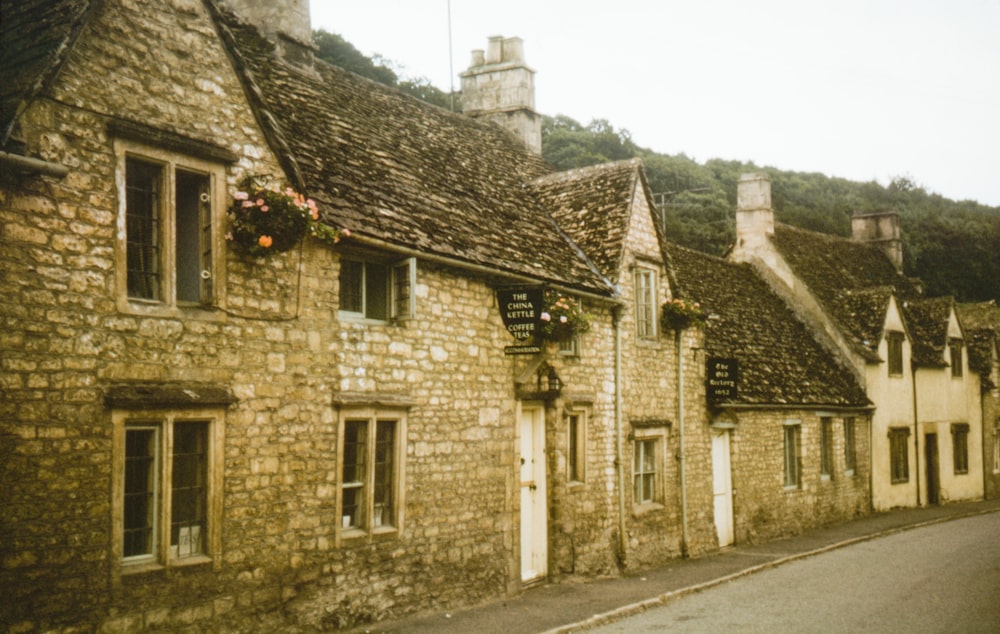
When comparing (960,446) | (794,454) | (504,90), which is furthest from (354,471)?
(960,446)

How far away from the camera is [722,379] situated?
20.2 metres

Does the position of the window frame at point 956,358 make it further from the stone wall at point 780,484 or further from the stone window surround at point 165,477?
the stone window surround at point 165,477

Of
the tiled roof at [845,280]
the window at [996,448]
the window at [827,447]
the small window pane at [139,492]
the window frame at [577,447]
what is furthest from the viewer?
the window at [996,448]

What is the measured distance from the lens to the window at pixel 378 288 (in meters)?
12.0

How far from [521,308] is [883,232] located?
29403 millimetres

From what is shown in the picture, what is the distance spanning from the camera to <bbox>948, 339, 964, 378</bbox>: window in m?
33.8

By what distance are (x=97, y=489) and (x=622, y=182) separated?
1250cm

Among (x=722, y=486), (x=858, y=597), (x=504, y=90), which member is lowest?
(x=858, y=597)

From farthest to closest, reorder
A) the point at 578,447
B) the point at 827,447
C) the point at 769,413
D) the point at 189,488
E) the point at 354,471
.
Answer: the point at 827,447 < the point at 769,413 < the point at 578,447 < the point at 354,471 < the point at 189,488

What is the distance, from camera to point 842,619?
12.2 meters

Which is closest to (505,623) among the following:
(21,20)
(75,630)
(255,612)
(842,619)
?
(255,612)

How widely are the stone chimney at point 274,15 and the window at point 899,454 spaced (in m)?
22.2

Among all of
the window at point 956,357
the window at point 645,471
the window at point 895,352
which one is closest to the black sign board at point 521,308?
the window at point 645,471

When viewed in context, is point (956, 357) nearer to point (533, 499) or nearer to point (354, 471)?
point (533, 499)
